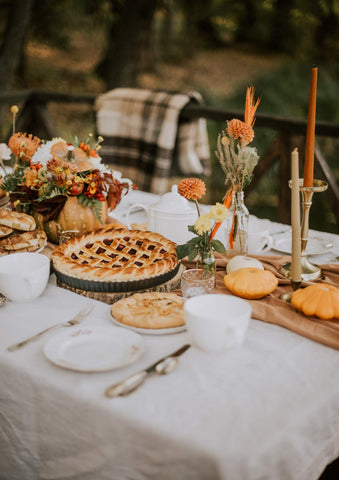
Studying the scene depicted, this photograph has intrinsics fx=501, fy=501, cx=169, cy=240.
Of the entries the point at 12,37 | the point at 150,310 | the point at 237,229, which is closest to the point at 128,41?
the point at 12,37

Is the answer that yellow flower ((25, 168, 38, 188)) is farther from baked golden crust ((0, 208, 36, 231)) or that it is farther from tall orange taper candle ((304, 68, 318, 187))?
tall orange taper candle ((304, 68, 318, 187))

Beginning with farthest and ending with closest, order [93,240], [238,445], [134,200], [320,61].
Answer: [320,61], [134,200], [93,240], [238,445]

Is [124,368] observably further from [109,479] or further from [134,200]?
[134,200]

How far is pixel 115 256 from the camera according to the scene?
1480mm

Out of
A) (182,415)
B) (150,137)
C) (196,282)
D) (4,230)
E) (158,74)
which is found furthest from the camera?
(158,74)

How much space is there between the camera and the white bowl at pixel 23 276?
1.26 m

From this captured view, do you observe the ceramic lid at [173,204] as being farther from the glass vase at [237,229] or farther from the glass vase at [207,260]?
the glass vase at [207,260]

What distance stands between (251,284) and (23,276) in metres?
0.59

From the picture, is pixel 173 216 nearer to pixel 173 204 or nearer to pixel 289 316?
pixel 173 204

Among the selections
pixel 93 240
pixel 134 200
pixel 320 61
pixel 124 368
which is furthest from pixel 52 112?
pixel 124 368

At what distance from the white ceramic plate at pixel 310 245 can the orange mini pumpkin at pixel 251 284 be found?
44 centimetres

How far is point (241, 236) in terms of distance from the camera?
5.24ft

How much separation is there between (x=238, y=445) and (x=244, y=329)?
0.26m

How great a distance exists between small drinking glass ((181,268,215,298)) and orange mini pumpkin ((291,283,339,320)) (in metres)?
0.22
